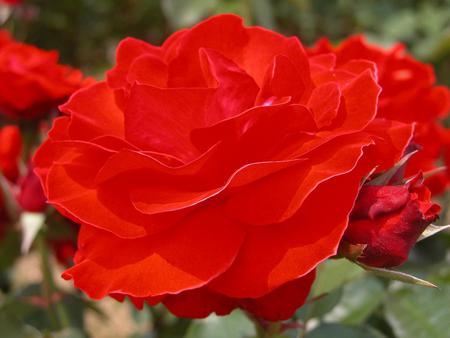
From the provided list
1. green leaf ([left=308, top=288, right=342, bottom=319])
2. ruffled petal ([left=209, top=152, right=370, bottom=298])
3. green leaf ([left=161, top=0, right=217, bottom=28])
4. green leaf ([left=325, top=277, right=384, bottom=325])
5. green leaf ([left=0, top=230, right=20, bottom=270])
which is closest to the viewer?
ruffled petal ([left=209, top=152, right=370, bottom=298])

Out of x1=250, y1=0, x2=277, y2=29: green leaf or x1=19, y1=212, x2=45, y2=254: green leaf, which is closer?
x1=19, y1=212, x2=45, y2=254: green leaf

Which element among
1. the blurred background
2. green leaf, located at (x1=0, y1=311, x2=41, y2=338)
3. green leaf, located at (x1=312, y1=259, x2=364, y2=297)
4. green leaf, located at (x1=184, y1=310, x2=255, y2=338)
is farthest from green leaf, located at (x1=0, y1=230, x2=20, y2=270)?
green leaf, located at (x1=312, y1=259, x2=364, y2=297)

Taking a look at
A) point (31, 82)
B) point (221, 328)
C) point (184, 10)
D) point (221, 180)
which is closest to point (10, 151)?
point (31, 82)

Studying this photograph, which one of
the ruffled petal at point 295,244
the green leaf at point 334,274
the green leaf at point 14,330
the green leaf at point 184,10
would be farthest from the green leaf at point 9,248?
the green leaf at point 184,10

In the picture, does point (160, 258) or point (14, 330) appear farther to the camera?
point (14, 330)

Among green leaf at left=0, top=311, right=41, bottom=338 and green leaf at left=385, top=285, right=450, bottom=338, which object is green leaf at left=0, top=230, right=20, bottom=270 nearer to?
green leaf at left=0, top=311, right=41, bottom=338

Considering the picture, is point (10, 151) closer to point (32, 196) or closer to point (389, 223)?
point (32, 196)

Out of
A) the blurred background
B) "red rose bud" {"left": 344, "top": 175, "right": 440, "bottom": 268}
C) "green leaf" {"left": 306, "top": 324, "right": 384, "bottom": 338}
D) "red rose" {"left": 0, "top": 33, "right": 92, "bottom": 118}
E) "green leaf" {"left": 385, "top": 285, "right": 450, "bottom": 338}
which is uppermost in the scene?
"red rose bud" {"left": 344, "top": 175, "right": 440, "bottom": 268}
